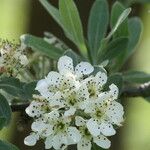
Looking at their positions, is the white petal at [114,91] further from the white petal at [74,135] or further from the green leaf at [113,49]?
the green leaf at [113,49]

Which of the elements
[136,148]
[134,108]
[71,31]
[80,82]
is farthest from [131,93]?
[134,108]

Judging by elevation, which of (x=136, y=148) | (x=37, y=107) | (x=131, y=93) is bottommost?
(x=136, y=148)

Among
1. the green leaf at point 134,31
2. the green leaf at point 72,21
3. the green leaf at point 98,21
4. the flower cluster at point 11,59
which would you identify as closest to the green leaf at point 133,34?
the green leaf at point 134,31

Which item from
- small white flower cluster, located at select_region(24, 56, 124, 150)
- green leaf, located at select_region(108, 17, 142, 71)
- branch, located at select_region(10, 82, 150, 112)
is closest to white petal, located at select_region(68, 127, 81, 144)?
small white flower cluster, located at select_region(24, 56, 124, 150)

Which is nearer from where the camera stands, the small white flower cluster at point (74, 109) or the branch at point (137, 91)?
the small white flower cluster at point (74, 109)

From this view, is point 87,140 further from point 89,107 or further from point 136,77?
point 136,77

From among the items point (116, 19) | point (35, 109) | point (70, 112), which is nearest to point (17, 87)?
point (35, 109)

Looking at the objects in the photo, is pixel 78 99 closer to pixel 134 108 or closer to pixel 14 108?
pixel 14 108
